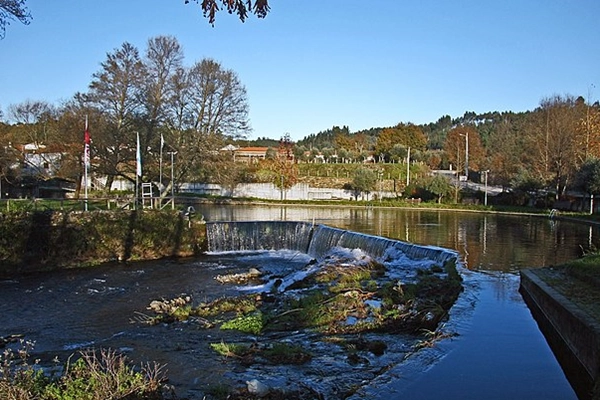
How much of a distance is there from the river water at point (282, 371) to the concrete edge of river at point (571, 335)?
186 millimetres

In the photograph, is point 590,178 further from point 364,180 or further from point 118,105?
point 118,105

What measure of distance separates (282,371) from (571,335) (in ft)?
15.6

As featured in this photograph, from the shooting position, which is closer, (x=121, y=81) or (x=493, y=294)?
(x=493, y=294)

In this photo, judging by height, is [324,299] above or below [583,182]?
below

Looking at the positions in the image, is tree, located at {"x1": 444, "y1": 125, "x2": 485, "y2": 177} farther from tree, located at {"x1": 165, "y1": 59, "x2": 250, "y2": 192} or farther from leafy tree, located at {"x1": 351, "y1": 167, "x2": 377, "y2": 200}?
tree, located at {"x1": 165, "y1": 59, "x2": 250, "y2": 192}

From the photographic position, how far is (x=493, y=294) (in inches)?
502

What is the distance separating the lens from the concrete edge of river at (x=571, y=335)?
23.2 ft

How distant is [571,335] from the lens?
27.4 feet

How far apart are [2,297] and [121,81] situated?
59.5 ft

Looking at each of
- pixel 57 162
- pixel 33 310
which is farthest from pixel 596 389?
pixel 57 162

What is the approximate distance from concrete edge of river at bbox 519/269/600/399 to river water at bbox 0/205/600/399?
7.3 inches

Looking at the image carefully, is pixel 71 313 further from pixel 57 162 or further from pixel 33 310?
pixel 57 162

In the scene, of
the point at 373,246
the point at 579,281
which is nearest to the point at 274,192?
the point at 373,246

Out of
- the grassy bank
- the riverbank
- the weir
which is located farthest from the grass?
the grassy bank
